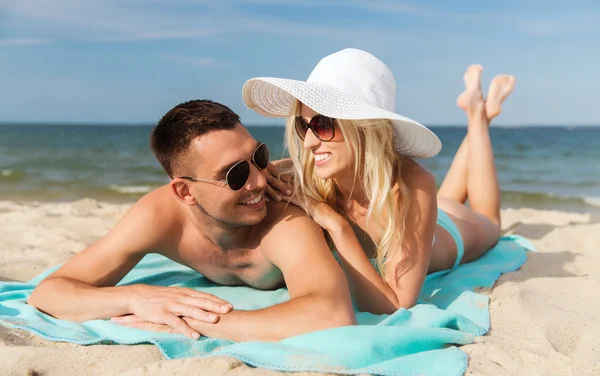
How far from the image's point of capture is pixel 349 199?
4.23m

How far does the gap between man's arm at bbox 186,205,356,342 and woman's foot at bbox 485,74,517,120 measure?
3322 millimetres

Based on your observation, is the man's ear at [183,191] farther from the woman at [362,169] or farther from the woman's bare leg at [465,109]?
the woman's bare leg at [465,109]

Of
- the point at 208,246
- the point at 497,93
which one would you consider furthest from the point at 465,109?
the point at 208,246

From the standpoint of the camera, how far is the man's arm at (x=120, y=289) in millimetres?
3414

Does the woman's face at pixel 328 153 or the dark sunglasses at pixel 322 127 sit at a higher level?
the dark sunglasses at pixel 322 127

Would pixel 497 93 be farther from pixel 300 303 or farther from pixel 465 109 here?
pixel 300 303

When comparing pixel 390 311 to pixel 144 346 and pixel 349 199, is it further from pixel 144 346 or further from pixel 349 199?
pixel 144 346

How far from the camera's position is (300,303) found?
10.6 ft

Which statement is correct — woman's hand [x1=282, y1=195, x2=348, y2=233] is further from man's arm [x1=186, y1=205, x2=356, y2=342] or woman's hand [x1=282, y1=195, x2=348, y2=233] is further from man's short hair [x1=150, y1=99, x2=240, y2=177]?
man's short hair [x1=150, y1=99, x2=240, y2=177]

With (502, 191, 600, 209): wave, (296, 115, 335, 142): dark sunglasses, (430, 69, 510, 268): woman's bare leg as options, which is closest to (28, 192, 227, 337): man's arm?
(296, 115, 335, 142): dark sunglasses

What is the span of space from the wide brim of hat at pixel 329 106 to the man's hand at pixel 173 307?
4.13 ft

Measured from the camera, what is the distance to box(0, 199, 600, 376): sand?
9.70 ft

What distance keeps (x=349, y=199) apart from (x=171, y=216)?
123 centimetres

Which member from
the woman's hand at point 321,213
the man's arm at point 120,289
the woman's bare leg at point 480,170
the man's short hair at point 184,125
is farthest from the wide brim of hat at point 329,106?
the woman's bare leg at point 480,170
